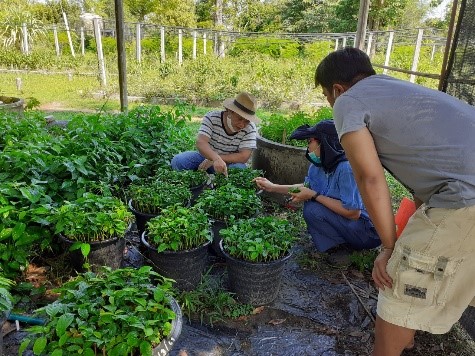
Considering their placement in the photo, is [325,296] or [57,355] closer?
[57,355]

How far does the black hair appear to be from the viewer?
167cm

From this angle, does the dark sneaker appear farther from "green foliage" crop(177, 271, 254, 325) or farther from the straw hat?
the straw hat

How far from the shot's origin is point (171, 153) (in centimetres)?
398

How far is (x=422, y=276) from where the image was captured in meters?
1.55

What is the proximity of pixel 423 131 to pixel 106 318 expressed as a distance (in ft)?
4.75

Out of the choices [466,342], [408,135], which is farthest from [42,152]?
[466,342]

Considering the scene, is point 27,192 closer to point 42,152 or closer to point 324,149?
point 42,152

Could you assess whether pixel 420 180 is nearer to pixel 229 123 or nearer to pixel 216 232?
pixel 216 232

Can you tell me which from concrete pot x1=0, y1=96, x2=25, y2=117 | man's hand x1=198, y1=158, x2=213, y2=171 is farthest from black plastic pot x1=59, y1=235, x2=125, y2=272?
concrete pot x1=0, y1=96, x2=25, y2=117

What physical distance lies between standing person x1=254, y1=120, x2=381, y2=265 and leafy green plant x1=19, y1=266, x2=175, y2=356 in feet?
4.97

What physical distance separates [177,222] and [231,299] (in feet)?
2.07

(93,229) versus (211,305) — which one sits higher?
(93,229)

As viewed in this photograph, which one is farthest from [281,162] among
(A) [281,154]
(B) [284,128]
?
(B) [284,128]

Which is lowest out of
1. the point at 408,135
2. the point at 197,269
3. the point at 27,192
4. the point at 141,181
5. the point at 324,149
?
the point at 197,269
